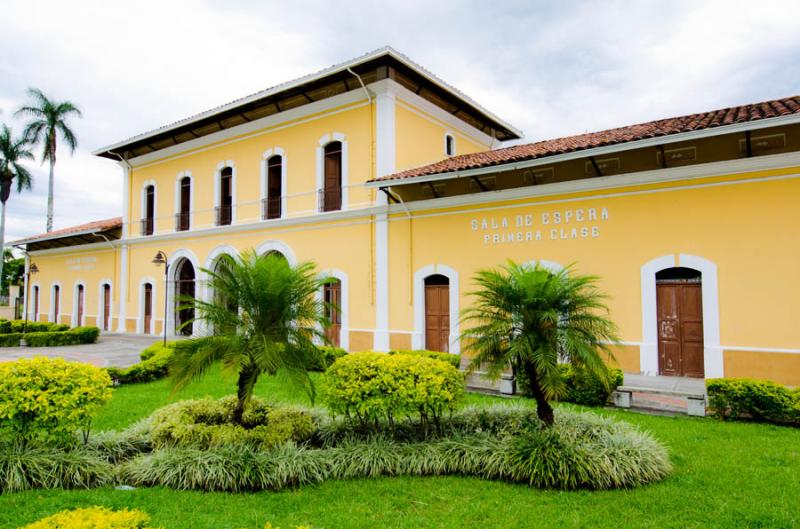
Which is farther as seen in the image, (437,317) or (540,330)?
(437,317)

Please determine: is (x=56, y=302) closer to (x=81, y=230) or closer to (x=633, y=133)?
(x=81, y=230)

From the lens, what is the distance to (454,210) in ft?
45.2

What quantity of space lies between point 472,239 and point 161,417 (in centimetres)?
879

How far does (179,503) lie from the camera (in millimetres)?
4934

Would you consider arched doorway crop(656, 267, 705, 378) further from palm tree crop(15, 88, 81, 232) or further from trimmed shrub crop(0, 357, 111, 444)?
palm tree crop(15, 88, 81, 232)

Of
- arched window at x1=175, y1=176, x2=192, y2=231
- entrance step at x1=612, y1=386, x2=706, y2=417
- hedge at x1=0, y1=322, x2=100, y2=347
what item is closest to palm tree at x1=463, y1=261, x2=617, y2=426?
entrance step at x1=612, y1=386, x2=706, y2=417

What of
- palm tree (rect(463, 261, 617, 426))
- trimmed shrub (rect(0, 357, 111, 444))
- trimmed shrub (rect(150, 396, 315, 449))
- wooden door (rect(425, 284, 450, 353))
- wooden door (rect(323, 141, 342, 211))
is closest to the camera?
trimmed shrub (rect(0, 357, 111, 444))

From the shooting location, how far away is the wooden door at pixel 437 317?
45.8 ft

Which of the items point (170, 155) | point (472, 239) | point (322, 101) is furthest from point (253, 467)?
point (170, 155)

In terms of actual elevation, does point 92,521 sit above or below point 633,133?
below

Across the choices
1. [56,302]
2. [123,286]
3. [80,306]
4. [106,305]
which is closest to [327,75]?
[123,286]

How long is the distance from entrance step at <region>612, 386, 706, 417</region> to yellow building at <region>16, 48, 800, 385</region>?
3.55 ft

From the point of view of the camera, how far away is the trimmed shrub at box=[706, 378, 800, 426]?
7.59m

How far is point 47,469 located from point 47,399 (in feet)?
2.36
